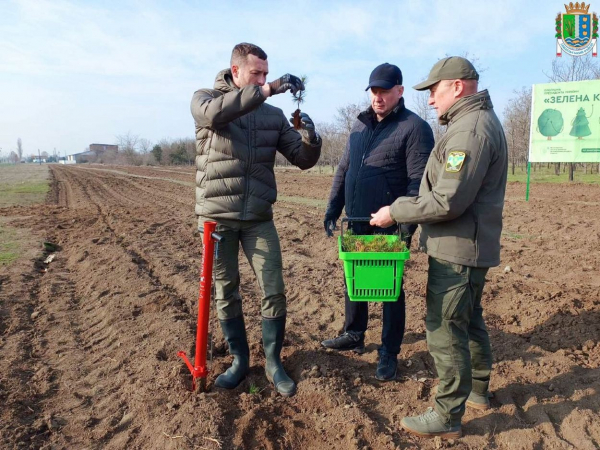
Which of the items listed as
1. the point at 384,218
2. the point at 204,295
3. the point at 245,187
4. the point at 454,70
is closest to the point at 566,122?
the point at 454,70

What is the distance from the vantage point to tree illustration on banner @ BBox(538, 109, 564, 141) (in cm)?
1304

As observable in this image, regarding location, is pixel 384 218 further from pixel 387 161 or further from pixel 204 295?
pixel 204 295

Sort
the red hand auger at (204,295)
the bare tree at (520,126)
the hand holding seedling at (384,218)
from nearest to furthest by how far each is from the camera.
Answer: the hand holding seedling at (384,218)
the red hand auger at (204,295)
the bare tree at (520,126)

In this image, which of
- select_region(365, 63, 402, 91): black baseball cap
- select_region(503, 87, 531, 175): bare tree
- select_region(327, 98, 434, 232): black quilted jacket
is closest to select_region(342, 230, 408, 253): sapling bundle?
select_region(327, 98, 434, 232): black quilted jacket

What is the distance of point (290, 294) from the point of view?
5410 millimetres

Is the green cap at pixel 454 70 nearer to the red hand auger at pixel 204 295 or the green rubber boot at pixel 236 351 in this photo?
the red hand auger at pixel 204 295

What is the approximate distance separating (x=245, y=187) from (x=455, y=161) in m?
1.41

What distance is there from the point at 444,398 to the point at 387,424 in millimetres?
437

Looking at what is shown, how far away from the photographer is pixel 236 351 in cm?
340

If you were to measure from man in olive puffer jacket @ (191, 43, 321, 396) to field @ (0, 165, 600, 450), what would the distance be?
42 centimetres

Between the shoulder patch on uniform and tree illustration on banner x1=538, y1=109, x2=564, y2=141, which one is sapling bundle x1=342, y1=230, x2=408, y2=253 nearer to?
the shoulder patch on uniform

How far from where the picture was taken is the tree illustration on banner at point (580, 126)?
41.7ft

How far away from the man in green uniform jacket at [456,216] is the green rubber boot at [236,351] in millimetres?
1232

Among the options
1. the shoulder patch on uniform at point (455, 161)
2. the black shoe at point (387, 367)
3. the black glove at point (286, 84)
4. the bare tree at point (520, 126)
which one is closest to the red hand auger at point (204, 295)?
the black glove at point (286, 84)
